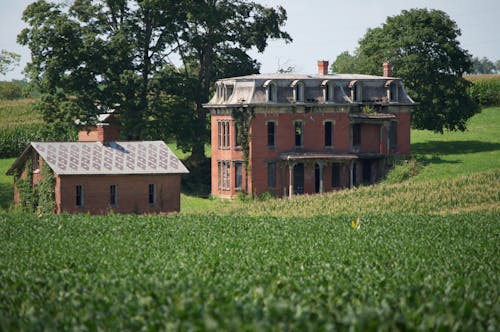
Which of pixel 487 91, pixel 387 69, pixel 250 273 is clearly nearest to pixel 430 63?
pixel 387 69

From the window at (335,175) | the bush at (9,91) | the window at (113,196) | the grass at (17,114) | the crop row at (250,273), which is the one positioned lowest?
the crop row at (250,273)

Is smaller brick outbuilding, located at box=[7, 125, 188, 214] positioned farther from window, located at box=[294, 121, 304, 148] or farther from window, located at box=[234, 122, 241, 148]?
window, located at box=[294, 121, 304, 148]

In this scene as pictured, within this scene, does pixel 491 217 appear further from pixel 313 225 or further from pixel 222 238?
pixel 222 238

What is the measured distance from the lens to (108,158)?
54.5m

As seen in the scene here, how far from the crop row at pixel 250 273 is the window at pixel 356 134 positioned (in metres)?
19.1

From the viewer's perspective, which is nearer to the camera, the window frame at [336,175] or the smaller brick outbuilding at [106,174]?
the smaller brick outbuilding at [106,174]

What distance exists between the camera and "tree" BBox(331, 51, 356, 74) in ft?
391

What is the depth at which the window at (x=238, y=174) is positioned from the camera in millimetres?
61844

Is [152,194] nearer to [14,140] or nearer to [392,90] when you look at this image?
[392,90]

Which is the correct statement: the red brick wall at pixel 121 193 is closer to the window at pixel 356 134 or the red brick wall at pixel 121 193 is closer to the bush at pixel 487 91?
the window at pixel 356 134

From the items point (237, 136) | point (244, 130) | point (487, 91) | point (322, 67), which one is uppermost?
point (322, 67)

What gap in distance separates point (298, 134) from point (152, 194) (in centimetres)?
1224

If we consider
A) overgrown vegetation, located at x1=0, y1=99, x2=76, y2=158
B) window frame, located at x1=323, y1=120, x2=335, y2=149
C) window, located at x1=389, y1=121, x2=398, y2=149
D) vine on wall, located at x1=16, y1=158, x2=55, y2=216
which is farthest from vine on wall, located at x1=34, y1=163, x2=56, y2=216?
window, located at x1=389, y1=121, x2=398, y2=149

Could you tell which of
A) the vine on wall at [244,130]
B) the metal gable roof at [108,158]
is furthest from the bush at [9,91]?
the metal gable roof at [108,158]
